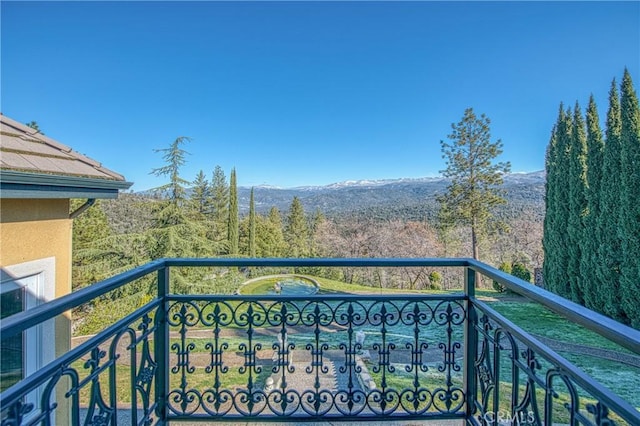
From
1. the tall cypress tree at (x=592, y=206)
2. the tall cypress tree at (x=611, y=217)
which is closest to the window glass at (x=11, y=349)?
the tall cypress tree at (x=611, y=217)

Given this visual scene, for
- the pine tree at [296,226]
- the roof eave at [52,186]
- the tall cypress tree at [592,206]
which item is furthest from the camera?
the pine tree at [296,226]

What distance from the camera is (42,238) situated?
7.44 ft

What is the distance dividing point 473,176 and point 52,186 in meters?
14.5

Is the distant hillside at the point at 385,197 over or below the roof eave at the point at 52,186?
over

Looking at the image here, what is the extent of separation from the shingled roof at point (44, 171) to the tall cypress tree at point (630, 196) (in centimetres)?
935

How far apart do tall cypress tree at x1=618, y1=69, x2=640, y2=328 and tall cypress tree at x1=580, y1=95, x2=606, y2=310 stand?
0.95 m

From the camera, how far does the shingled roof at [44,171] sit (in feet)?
5.73

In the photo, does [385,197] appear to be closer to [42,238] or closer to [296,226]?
[296,226]

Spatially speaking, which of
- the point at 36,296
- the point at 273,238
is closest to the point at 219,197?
the point at 273,238

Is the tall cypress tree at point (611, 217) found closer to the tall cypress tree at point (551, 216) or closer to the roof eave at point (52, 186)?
the tall cypress tree at point (551, 216)

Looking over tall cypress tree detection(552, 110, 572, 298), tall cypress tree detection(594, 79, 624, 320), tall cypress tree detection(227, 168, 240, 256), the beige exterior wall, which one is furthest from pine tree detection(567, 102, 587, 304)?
tall cypress tree detection(227, 168, 240, 256)

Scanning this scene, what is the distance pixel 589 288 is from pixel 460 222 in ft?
19.3

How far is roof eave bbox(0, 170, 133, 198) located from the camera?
1697mm

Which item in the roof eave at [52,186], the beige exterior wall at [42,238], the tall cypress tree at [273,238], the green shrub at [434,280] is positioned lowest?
the green shrub at [434,280]
